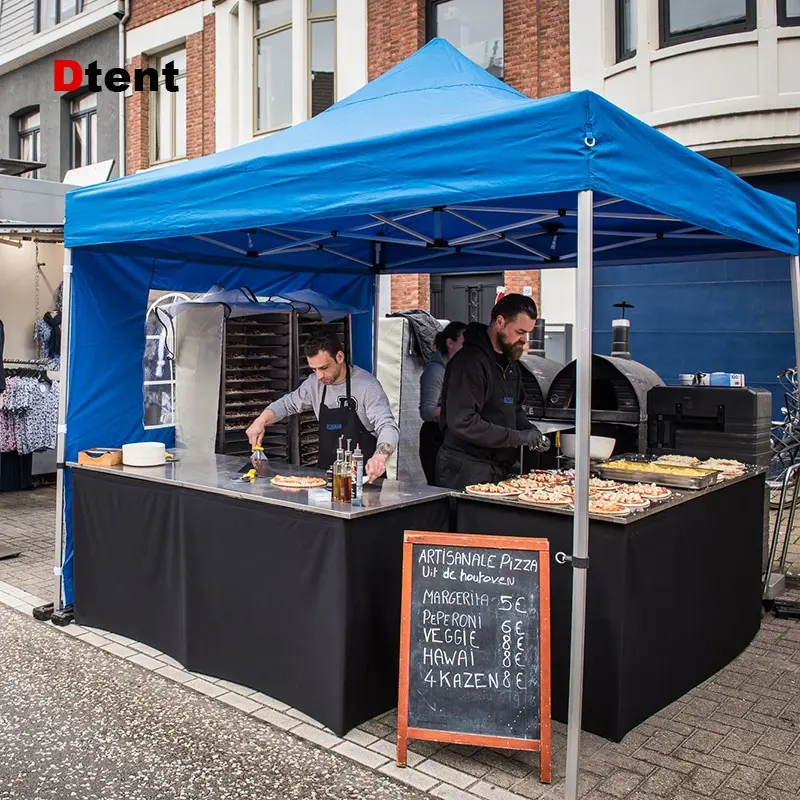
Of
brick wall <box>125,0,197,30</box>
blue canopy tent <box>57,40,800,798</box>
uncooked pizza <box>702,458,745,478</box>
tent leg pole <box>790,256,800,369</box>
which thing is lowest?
uncooked pizza <box>702,458,745,478</box>

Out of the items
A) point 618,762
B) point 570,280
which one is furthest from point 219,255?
point 570,280

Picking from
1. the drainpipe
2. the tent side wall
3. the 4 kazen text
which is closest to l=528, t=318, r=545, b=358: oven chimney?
the tent side wall

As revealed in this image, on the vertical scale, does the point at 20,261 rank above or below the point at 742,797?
above

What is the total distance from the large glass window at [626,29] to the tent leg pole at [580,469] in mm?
8989

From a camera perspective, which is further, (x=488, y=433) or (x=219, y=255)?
(x=219, y=255)

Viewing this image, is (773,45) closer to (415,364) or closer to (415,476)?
(415,364)

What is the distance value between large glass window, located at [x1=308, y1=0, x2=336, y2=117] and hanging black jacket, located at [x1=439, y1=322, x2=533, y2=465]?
36.0ft

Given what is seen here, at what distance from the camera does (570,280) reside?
12070 millimetres

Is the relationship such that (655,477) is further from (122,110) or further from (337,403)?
(122,110)

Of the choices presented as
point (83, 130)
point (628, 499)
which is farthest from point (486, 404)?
point (83, 130)

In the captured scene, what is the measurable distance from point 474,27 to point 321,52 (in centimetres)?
320

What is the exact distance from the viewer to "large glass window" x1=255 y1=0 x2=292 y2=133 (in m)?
15.7

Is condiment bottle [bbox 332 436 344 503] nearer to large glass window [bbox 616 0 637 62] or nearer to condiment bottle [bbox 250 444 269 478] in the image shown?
condiment bottle [bbox 250 444 269 478]

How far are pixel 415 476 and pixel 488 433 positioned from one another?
4666mm
